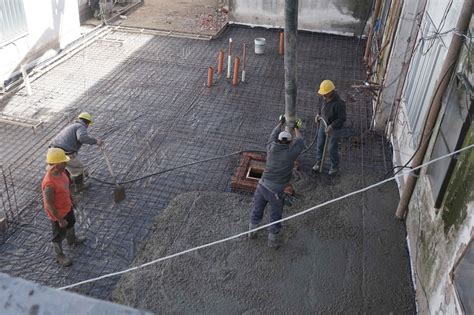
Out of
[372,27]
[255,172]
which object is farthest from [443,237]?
[372,27]

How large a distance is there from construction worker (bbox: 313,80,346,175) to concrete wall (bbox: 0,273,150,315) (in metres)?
Answer: 6.62

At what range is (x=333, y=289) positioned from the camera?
5.78m

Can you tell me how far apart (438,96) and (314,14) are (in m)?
9.27

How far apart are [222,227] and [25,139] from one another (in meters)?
4.46

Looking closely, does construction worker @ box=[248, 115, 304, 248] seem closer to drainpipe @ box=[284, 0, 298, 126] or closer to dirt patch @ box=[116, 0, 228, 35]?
drainpipe @ box=[284, 0, 298, 126]

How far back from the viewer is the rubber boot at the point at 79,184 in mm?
7164

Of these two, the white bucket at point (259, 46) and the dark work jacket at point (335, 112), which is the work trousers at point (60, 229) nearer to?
the dark work jacket at point (335, 112)

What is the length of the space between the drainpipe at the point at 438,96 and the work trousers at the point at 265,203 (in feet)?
6.63

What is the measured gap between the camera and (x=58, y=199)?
5562 millimetres

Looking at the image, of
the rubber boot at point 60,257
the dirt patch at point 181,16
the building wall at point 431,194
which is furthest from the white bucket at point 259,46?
the rubber boot at point 60,257

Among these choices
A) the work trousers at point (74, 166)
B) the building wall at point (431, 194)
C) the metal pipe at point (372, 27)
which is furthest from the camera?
the metal pipe at point (372, 27)

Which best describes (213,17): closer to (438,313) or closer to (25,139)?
(25,139)

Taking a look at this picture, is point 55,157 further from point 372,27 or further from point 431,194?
point 372,27

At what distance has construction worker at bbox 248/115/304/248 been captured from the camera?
19.1 feet
